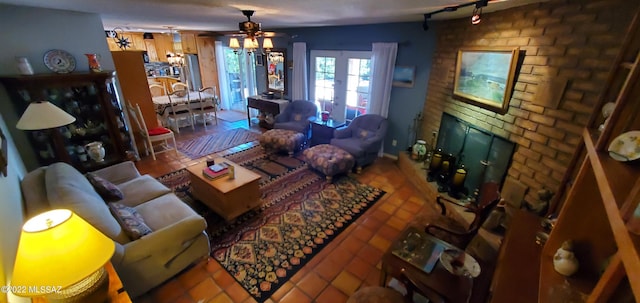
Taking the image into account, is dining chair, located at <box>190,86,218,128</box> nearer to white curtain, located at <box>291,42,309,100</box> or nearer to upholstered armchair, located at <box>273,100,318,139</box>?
upholstered armchair, located at <box>273,100,318,139</box>

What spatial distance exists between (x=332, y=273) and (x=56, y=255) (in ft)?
5.73

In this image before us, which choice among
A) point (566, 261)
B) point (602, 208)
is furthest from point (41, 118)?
point (602, 208)

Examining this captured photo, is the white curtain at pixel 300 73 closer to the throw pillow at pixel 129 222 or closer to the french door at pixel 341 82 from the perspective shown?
the french door at pixel 341 82

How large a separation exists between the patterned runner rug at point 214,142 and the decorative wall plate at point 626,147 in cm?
465

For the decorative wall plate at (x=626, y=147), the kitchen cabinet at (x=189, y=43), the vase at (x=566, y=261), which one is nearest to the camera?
the decorative wall plate at (x=626, y=147)

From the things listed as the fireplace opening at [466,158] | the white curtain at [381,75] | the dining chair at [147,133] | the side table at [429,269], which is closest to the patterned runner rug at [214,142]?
the dining chair at [147,133]

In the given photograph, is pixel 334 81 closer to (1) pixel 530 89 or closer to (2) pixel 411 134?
(2) pixel 411 134

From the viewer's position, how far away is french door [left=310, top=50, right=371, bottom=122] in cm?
445

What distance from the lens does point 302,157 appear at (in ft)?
14.3

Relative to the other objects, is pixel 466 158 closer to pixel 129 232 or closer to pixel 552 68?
pixel 552 68

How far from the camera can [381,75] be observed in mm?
4098

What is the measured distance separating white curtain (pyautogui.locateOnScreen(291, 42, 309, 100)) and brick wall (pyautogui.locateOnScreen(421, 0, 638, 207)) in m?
3.17

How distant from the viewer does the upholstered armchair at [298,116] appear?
475cm

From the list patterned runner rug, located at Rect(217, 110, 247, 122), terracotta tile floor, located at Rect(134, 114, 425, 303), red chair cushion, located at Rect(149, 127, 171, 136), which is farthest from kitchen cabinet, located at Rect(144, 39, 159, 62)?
terracotta tile floor, located at Rect(134, 114, 425, 303)
